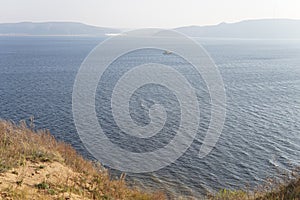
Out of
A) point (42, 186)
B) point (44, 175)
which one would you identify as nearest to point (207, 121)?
point (44, 175)

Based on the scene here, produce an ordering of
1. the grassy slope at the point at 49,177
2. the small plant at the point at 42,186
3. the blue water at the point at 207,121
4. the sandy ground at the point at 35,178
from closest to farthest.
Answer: the sandy ground at the point at 35,178, the grassy slope at the point at 49,177, the small plant at the point at 42,186, the blue water at the point at 207,121

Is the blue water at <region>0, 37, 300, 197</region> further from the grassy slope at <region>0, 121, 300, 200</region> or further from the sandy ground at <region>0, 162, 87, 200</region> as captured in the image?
the sandy ground at <region>0, 162, 87, 200</region>

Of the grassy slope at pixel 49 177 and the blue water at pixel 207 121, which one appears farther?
the blue water at pixel 207 121

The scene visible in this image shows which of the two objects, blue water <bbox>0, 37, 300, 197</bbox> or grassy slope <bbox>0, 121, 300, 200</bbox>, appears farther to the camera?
blue water <bbox>0, 37, 300, 197</bbox>

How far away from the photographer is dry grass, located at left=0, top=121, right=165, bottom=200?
9995mm

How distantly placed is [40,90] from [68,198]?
4396 centimetres

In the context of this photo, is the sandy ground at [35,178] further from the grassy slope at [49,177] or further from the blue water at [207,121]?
the blue water at [207,121]

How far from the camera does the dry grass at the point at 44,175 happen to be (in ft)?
32.8

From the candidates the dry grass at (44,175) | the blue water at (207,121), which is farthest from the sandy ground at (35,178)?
the blue water at (207,121)

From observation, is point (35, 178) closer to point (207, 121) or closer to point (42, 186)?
point (42, 186)

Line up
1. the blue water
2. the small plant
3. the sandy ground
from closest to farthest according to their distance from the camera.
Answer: the sandy ground
the small plant
the blue water

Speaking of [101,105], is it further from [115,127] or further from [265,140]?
[265,140]

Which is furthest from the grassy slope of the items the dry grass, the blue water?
the blue water

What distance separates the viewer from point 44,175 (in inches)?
458
